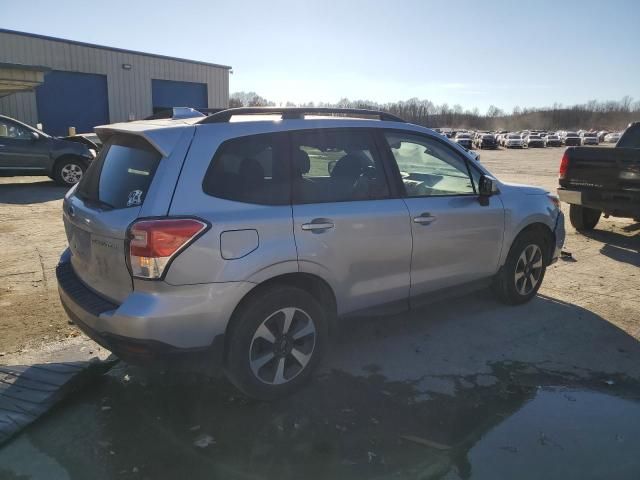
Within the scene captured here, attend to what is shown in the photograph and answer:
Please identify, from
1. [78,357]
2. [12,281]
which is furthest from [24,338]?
[12,281]

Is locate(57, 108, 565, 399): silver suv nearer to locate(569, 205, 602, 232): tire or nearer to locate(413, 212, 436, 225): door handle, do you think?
locate(413, 212, 436, 225): door handle

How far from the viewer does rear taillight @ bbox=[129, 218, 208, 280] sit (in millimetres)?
2762

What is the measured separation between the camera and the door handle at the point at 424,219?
3881 millimetres

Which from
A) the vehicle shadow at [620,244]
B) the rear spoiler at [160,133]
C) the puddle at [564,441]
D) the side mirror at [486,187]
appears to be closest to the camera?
the puddle at [564,441]

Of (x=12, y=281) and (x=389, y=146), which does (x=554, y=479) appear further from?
(x=12, y=281)

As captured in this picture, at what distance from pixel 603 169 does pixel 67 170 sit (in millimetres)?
12111

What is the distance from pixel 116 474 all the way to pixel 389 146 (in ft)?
9.21

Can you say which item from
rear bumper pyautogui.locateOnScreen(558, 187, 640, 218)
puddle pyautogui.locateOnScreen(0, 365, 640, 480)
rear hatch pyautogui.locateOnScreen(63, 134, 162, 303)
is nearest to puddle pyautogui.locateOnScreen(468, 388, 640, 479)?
puddle pyautogui.locateOnScreen(0, 365, 640, 480)

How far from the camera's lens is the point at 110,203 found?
3146 millimetres

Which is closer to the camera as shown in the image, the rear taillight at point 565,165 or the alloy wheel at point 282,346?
the alloy wheel at point 282,346

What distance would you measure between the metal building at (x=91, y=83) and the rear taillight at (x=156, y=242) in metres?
20.6

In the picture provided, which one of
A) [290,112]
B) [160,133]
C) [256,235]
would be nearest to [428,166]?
[290,112]

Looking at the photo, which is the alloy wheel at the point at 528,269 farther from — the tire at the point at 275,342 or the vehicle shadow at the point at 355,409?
the tire at the point at 275,342

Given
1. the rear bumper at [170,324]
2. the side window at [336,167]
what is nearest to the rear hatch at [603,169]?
the side window at [336,167]
